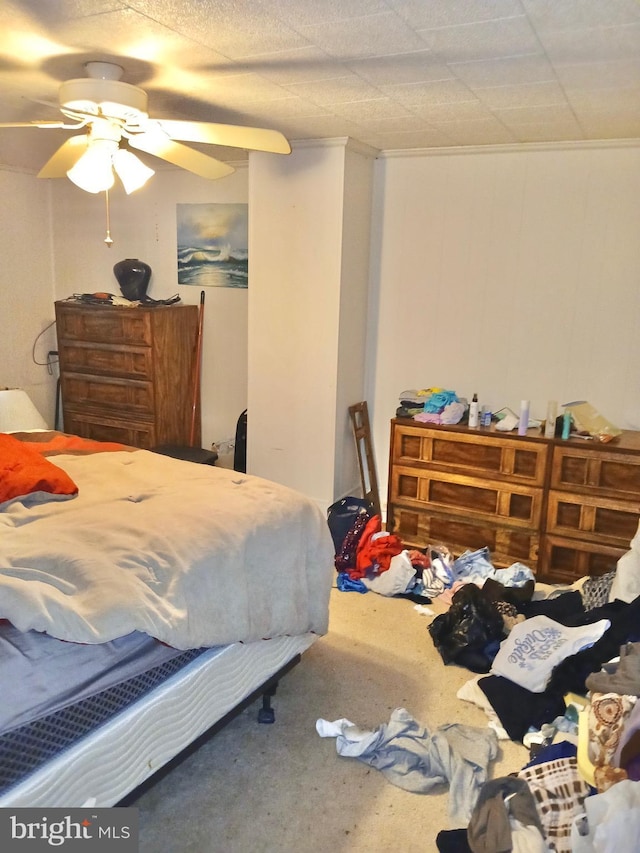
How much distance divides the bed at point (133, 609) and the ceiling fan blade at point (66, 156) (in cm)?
125

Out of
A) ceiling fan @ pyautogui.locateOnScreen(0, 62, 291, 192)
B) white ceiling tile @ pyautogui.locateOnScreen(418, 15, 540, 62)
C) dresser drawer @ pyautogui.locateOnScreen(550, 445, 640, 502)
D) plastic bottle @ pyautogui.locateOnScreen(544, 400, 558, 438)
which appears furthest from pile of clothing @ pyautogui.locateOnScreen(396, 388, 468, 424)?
white ceiling tile @ pyautogui.locateOnScreen(418, 15, 540, 62)

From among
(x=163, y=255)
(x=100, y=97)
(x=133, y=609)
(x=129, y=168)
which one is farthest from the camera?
(x=163, y=255)

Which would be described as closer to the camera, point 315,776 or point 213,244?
point 315,776

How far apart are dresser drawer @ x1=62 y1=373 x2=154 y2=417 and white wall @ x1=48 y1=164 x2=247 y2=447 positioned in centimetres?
50

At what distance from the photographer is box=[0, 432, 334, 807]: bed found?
157 cm

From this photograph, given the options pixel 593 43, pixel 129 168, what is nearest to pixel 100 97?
pixel 129 168

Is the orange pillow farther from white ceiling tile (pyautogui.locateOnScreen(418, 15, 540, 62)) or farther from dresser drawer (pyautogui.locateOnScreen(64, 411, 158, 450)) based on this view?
dresser drawer (pyautogui.locateOnScreen(64, 411, 158, 450))

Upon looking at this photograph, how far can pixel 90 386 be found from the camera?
472 centimetres

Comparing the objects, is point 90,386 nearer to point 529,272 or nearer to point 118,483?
point 118,483

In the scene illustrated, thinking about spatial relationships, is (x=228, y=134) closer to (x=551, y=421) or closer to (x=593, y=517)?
(x=551, y=421)

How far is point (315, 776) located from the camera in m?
2.16

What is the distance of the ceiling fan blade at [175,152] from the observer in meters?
2.63

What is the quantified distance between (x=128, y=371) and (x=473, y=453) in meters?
2.37

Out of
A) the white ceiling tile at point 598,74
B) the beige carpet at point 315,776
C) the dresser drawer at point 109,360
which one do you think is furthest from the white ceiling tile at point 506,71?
the dresser drawer at point 109,360
